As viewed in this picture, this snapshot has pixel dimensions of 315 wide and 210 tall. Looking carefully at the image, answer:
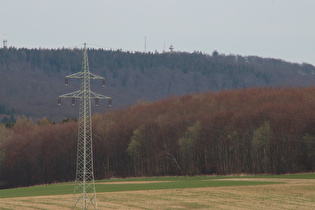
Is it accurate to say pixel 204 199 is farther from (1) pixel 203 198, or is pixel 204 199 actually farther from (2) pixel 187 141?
(2) pixel 187 141

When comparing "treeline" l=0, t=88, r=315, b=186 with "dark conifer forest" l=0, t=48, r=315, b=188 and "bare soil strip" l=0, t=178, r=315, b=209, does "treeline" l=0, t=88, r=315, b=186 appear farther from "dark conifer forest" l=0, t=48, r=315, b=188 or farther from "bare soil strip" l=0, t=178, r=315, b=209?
"bare soil strip" l=0, t=178, r=315, b=209

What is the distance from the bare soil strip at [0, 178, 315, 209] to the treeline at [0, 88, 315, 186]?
33819 mm

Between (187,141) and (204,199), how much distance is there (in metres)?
54.6

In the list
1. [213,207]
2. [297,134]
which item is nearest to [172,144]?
[297,134]

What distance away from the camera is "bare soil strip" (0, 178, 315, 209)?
49.1 metres

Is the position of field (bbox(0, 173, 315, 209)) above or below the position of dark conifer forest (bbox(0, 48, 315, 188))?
below

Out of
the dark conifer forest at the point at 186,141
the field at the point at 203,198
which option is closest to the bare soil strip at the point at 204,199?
the field at the point at 203,198

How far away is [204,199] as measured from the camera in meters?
53.5

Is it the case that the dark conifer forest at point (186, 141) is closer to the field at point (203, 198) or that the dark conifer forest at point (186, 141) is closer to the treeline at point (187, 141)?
the treeline at point (187, 141)

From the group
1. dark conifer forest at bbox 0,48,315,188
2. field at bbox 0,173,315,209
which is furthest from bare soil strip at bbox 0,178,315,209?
dark conifer forest at bbox 0,48,315,188

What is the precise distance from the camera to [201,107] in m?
132

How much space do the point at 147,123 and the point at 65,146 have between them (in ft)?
56.7

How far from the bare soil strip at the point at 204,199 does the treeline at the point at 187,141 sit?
111 ft

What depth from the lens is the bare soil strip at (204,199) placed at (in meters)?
49.1
